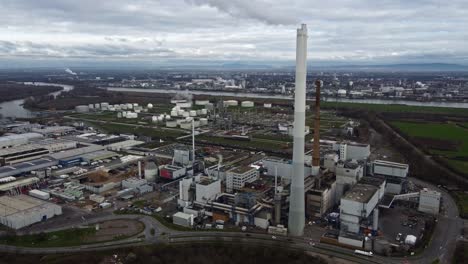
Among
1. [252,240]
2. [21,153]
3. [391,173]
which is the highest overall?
[21,153]

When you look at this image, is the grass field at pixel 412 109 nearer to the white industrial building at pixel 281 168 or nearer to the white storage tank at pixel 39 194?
the white industrial building at pixel 281 168

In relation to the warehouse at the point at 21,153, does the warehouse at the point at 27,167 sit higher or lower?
lower

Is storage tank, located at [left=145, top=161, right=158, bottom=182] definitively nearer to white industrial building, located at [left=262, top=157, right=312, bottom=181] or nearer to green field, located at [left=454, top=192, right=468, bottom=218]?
white industrial building, located at [left=262, top=157, right=312, bottom=181]

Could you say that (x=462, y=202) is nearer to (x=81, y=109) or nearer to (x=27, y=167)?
(x=27, y=167)

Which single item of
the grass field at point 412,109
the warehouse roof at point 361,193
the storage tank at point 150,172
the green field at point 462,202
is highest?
the grass field at point 412,109

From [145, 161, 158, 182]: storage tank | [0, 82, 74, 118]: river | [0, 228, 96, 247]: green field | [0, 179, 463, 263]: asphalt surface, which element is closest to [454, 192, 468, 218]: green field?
[0, 179, 463, 263]: asphalt surface

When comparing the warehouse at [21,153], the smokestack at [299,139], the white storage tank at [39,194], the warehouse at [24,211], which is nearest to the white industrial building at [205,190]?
the smokestack at [299,139]

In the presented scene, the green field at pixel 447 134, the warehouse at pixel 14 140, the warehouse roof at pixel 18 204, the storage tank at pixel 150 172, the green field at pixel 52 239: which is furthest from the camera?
the warehouse at pixel 14 140

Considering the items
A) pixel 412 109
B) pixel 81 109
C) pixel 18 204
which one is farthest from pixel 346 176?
pixel 81 109
